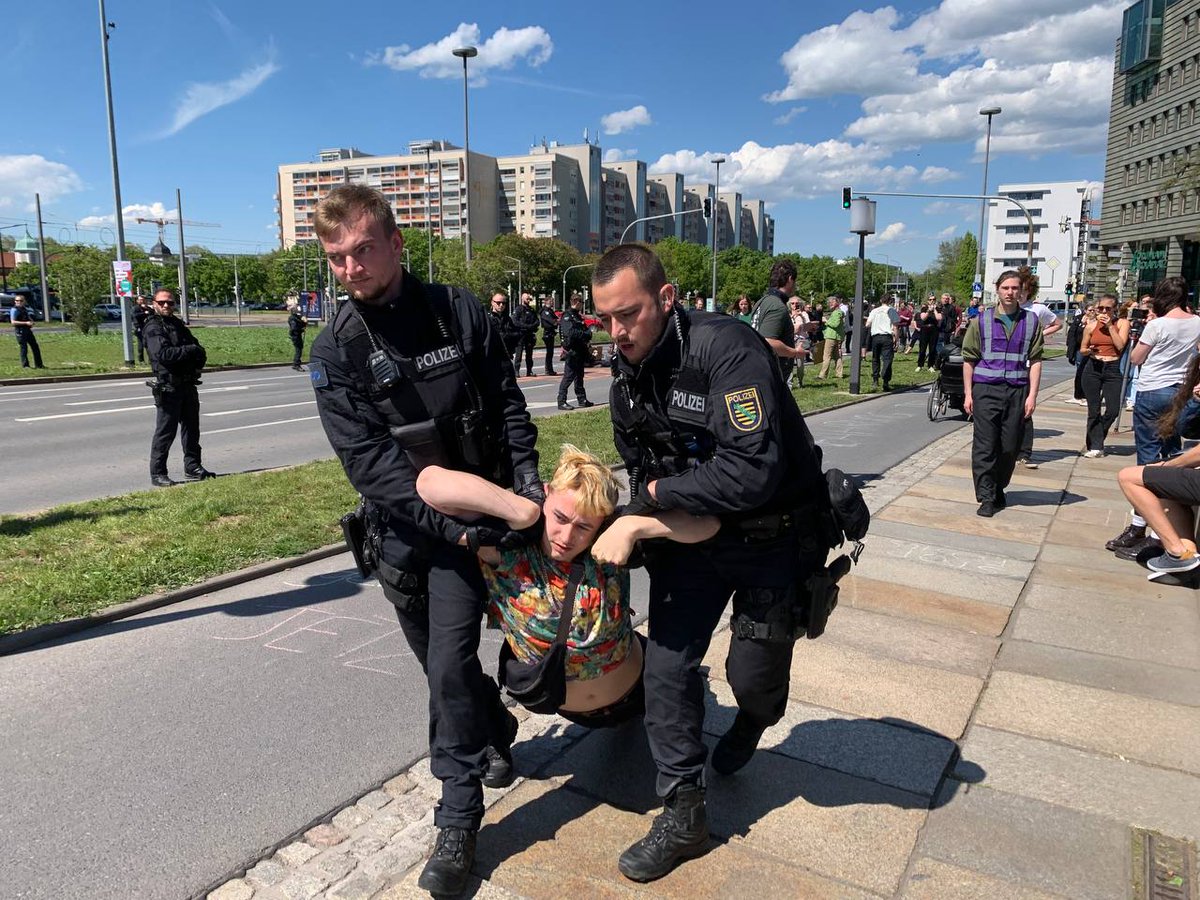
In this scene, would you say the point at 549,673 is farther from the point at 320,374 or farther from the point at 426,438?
the point at 320,374

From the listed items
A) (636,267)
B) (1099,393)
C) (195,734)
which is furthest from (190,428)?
(1099,393)

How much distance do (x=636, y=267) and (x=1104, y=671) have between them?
128 inches

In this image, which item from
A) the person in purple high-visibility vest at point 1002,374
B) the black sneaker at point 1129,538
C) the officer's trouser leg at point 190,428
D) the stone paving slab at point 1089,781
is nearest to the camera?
the stone paving slab at point 1089,781

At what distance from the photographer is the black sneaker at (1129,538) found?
20.1ft

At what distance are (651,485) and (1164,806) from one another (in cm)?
214

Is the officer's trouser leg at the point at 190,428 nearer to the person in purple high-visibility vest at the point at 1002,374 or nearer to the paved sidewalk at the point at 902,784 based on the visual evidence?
the paved sidewalk at the point at 902,784

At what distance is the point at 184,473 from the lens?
29.3 ft

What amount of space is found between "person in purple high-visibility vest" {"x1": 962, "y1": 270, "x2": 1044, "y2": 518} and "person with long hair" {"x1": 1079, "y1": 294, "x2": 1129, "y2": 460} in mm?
3609

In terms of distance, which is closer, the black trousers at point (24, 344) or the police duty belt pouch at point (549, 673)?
the police duty belt pouch at point (549, 673)

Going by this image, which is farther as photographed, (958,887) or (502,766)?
(502,766)

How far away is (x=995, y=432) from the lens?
23.5 feet

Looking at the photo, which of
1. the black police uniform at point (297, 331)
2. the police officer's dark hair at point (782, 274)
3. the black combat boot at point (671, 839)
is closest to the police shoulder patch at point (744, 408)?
the black combat boot at point (671, 839)

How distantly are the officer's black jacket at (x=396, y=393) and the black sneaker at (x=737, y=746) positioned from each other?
1147mm

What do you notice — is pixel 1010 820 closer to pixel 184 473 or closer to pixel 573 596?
pixel 573 596
